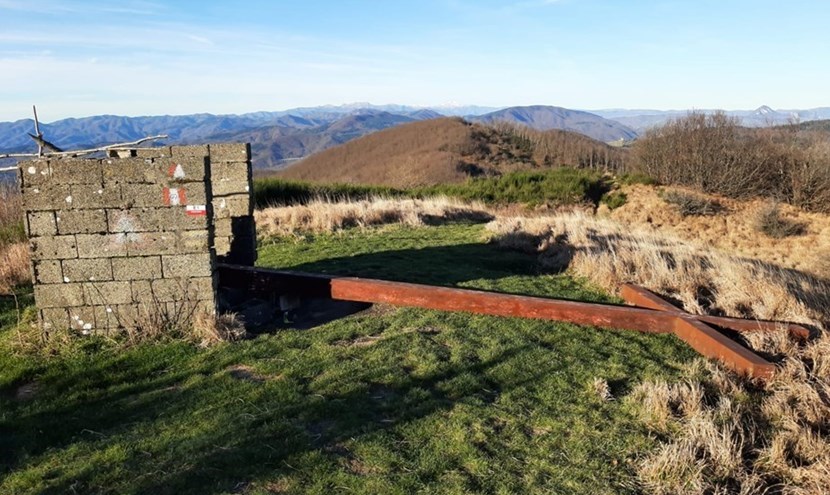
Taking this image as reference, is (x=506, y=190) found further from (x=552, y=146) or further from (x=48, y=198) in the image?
(x=552, y=146)

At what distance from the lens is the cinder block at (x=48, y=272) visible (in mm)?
5898

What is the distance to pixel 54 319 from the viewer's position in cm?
596

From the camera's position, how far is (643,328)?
608 centimetres

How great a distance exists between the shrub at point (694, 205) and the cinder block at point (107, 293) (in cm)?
2098

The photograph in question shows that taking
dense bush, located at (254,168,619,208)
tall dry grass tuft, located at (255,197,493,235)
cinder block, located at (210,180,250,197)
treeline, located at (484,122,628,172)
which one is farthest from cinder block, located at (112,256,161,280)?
treeline, located at (484,122,628,172)

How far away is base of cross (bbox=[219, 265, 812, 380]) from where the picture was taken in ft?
17.5

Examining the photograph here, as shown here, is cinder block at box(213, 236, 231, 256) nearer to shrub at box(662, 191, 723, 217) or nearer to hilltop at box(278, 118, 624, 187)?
shrub at box(662, 191, 723, 217)

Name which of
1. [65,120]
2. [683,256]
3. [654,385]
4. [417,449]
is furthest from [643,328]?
[65,120]

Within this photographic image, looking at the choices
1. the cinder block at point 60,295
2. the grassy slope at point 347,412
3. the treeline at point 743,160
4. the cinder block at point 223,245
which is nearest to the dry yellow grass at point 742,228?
the treeline at point 743,160

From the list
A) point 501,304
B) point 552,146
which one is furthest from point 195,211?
point 552,146

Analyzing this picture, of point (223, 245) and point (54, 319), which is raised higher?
point (223, 245)

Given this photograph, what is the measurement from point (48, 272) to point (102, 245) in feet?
2.02

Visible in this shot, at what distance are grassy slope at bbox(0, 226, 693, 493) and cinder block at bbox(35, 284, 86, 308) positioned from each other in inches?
23.2

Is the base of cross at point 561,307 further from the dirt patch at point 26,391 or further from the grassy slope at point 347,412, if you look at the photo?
the dirt patch at point 26,391
